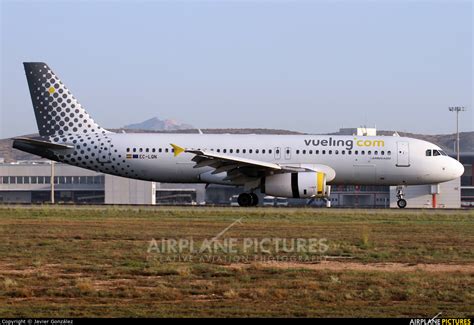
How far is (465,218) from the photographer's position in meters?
35.4

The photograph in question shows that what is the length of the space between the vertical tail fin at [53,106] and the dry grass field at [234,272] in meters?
10.5

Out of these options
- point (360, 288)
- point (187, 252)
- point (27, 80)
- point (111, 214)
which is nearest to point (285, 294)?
point (360, 288)

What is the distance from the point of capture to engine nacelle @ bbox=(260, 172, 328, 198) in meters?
38.1

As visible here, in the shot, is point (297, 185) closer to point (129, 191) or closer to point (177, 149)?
point (177, 149)

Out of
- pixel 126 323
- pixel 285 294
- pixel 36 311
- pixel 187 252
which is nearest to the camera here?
pixel 126 323

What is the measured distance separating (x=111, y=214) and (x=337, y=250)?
14628mm

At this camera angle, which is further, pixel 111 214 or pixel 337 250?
pixel 111 214

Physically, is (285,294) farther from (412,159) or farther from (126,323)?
(412,159)

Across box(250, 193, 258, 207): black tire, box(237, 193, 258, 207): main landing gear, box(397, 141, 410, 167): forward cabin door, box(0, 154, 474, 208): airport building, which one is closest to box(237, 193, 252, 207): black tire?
box(237, 193, 258, 207): main landing gear

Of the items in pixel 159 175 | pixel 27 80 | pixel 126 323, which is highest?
pixel 27 80

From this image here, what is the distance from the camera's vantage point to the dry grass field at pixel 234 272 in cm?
1433

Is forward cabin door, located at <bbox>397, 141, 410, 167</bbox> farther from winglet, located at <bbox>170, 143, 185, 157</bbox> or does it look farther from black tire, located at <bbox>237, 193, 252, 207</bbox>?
winglet, located at <bbox>170, 143, 185, 157</bbox>

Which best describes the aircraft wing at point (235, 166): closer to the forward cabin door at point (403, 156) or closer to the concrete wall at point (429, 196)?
the forward cabin door at point (403, 156)

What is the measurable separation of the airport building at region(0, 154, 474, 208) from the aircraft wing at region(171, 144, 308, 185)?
32.5 metres
